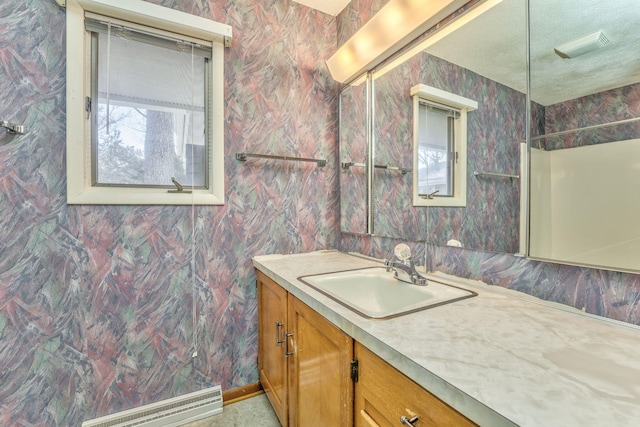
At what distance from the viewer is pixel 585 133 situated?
79 cm

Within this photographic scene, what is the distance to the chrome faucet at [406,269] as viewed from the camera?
112 centimetres

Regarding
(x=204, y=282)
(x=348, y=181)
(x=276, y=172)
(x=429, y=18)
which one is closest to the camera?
(x=429, y=18)

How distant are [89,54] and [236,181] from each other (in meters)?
0.93

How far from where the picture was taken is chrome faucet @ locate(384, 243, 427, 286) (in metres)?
1.12

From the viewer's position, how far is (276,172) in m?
1.75

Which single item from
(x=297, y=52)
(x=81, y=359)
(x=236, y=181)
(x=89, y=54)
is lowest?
(x=81, y=359)

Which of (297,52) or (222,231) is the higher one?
(297,52)

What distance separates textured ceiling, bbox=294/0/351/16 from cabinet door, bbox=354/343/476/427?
209cm

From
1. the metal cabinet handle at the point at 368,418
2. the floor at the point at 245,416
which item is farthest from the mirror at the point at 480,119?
the floor at the point at 245,416

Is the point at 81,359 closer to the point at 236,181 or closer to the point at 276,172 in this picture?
the point at 236,181

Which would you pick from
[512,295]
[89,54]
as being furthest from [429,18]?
[89,54]

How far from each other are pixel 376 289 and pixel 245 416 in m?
1.05

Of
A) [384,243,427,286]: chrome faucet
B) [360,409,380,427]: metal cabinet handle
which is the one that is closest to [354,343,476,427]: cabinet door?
[360,409,380,427]: metal cabinet handle

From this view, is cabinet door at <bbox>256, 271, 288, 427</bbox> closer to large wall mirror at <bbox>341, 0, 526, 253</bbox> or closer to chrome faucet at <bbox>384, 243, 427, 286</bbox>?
chrome faucet at <bbox>384, 243, 427, 286</bbox>
